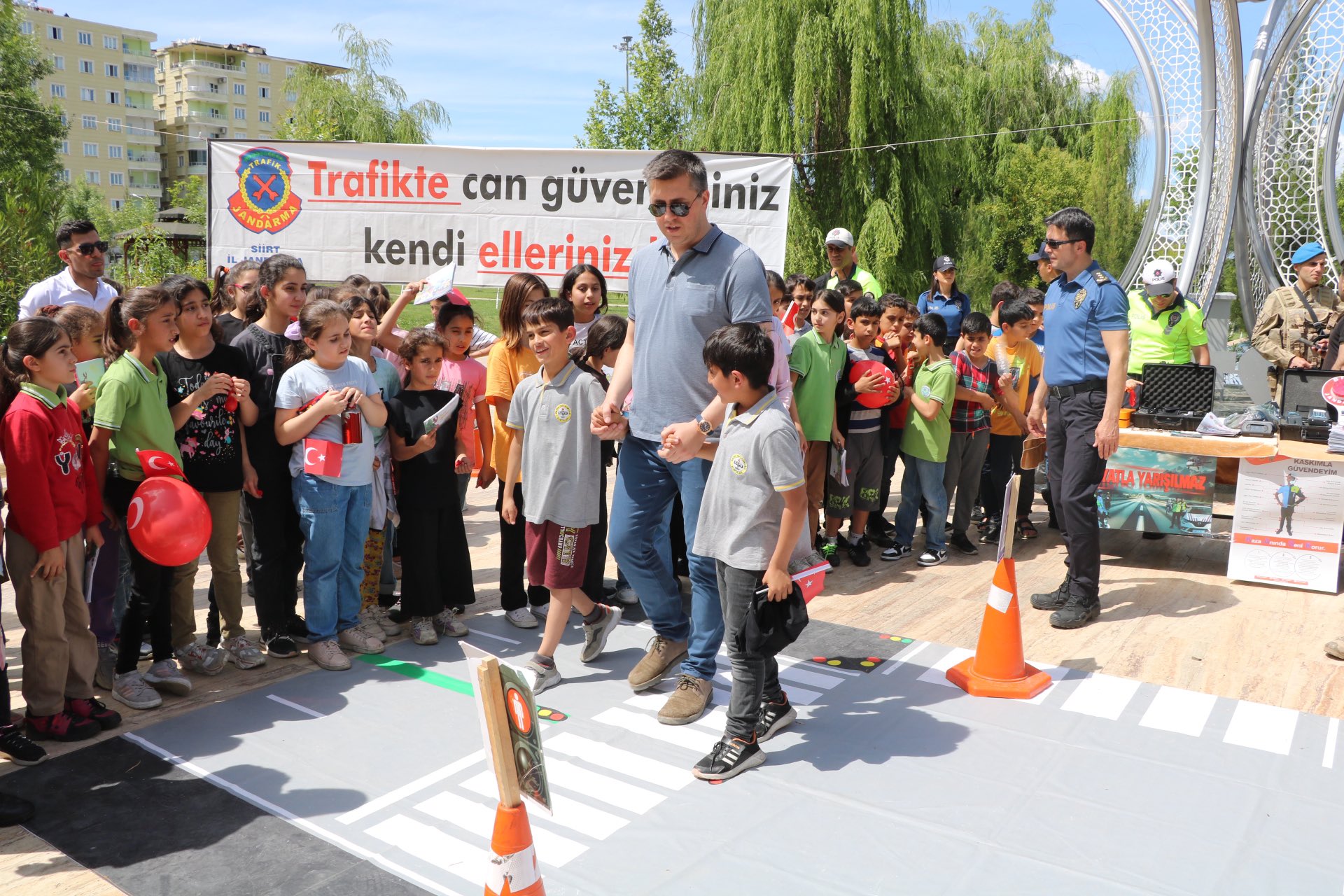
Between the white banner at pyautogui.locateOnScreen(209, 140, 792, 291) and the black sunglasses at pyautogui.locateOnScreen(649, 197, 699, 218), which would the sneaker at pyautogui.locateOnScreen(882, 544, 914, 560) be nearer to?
the white banner at pyautogui.locateOnScreen(209, 140, 792, 291)

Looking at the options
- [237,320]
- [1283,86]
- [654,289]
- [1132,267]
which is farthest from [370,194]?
[1283,86]

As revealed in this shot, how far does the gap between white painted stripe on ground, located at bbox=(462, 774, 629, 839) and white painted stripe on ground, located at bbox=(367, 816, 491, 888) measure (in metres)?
0.19

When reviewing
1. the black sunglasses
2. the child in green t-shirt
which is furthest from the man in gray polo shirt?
the child in green t-shirt

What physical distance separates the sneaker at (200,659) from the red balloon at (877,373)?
150 inches

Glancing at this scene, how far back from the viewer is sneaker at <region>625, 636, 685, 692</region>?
4.21 meters

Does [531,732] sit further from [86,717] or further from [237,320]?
[237,320]

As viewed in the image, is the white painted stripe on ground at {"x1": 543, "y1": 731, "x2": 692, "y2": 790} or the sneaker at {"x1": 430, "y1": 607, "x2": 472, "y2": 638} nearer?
the white painted stripe on ground at {"x1": 543, "y1": 731, "x2": 692, "y2": 790}

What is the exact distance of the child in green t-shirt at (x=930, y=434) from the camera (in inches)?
253

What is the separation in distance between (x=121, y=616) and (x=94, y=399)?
2.92 feet

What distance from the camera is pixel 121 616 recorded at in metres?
4.16

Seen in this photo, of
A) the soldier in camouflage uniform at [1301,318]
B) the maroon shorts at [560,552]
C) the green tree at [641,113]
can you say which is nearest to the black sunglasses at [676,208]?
the maroon shorts at [560,552]

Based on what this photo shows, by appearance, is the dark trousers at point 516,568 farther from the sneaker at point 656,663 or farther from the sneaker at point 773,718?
the sneaker at point 773,718

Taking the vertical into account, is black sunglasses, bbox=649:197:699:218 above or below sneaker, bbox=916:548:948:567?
above

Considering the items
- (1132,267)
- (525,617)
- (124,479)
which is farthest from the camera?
(1132,267)
